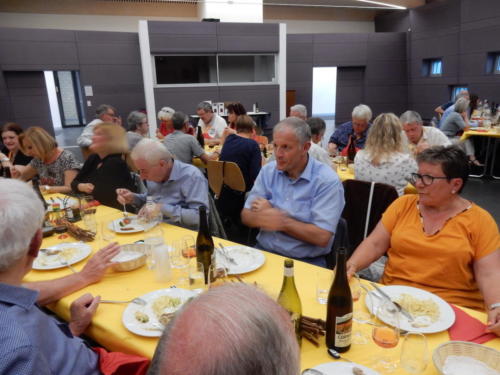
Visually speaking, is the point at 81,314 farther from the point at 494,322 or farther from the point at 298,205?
the point at 494,322

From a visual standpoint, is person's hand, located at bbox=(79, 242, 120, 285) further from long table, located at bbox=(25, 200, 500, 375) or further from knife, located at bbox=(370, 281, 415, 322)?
knife, located at bbox=(370, 281, 415, 322)

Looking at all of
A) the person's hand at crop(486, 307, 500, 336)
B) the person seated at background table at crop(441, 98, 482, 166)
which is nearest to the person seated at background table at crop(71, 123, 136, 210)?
the person's hand at crop(486, 307, 500, 336)

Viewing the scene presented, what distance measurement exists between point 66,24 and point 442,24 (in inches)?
488

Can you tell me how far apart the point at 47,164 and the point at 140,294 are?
2531mm

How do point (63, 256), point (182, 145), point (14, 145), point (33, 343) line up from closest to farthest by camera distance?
1. point (33, 343)
2. point (63, 256)
3. point (14, 145)
4. point (182, 145)

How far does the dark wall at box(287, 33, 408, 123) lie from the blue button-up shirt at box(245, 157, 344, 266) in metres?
11.3

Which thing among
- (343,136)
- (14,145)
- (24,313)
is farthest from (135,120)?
(24,313)

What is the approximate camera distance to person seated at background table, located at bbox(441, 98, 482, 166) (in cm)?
651

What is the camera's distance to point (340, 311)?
43.6 inches

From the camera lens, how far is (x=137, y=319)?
4.26ft

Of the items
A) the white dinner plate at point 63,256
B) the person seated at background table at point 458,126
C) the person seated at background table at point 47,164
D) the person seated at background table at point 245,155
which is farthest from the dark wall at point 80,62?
the white dinner plate at point 63,256

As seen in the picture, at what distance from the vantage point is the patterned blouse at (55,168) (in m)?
3.39

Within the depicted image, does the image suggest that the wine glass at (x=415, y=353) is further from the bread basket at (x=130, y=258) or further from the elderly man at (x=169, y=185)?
the elderly man at (x=169, y=185)

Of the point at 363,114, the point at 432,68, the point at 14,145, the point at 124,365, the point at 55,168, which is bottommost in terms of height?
the point at 124,365
